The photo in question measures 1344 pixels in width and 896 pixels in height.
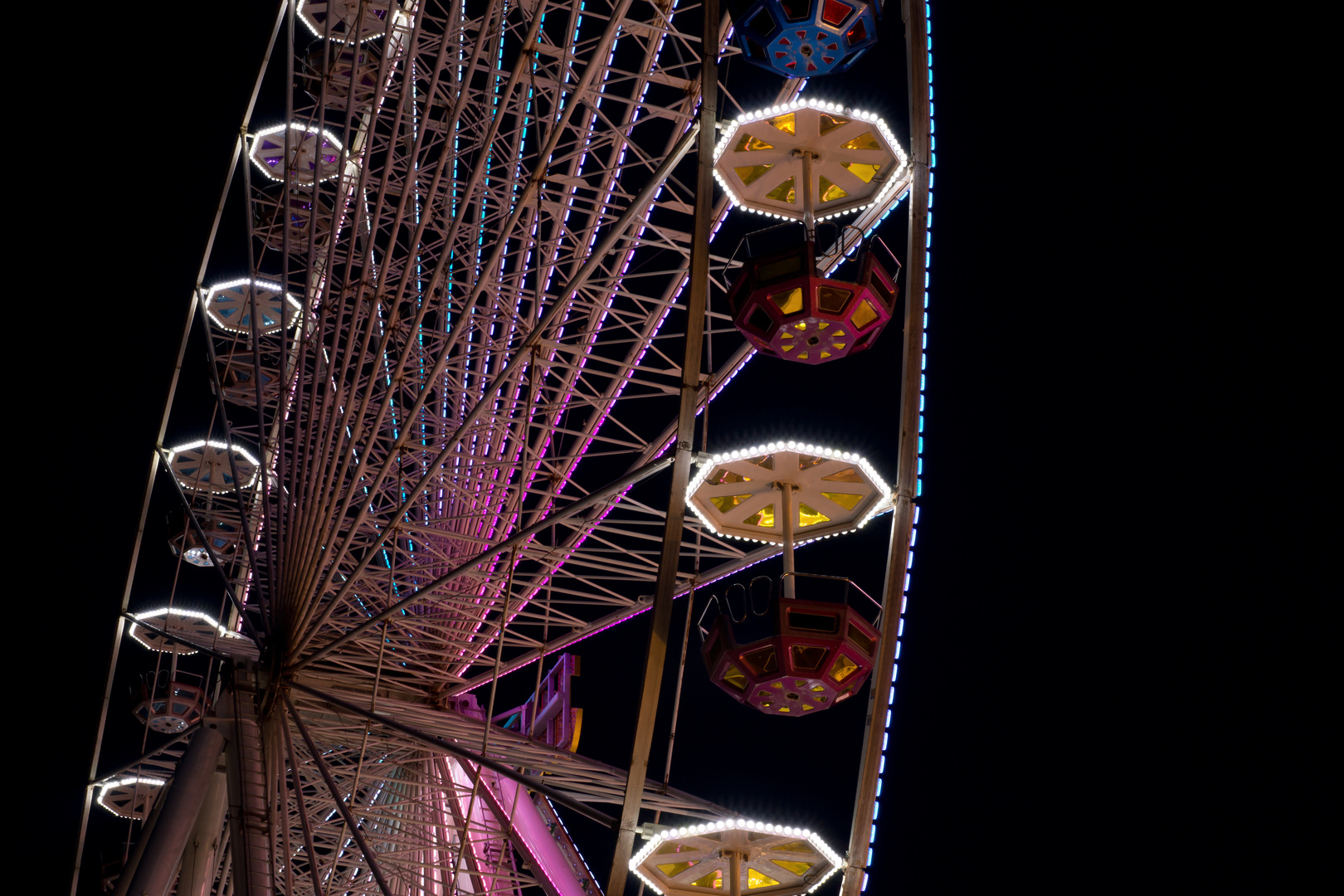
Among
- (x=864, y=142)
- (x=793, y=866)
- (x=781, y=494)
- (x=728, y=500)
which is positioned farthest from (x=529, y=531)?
(x=864, y=142)

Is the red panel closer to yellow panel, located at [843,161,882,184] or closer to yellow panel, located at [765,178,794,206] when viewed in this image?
yellow panel, located at [843,161,882,184]

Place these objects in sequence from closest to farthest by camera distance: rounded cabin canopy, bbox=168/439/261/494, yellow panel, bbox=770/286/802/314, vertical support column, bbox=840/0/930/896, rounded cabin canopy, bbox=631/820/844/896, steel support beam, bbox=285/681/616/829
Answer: vertical support column, bbox=840/0/930/896, steel support beam, bbox=285/681/616/829, rounded cabin canopy, bbox=631/820/844/896, yellow panel, bbox=770/286/802/314, rounded cabin canopy, bbox=168/439/261/494

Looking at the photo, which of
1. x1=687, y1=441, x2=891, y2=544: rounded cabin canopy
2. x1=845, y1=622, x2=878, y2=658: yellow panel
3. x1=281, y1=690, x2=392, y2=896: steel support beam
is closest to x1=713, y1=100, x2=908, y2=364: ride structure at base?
x1=687, y1=441, x2=891, y2=544: rounded cabin canopy

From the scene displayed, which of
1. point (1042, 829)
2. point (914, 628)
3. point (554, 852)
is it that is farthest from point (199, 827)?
point (914, 628)

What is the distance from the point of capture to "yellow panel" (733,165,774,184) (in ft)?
40.1

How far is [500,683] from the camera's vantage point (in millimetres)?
26406

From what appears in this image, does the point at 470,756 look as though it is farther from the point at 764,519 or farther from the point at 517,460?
the point at 517,460

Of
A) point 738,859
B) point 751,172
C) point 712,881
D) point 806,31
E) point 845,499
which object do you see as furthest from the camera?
point 751,172

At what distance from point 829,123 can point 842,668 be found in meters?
4.56

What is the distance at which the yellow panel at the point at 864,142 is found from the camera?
11883 millimetres

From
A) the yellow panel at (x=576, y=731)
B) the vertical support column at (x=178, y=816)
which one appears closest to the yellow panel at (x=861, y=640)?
the vertical support column at (x=178, y=816)

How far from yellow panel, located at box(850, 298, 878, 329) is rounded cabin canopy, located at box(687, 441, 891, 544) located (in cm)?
104

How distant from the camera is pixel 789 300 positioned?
11.2m

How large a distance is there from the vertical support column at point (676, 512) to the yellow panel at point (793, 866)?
2.15 m
